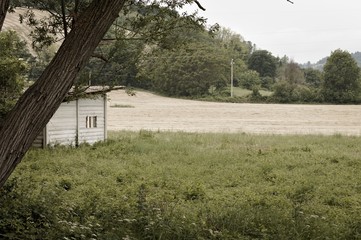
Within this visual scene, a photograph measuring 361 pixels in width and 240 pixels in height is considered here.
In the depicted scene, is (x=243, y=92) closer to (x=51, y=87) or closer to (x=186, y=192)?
(x=186, y=192)

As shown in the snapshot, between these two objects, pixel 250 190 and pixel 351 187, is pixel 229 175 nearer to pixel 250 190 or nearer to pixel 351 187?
pixel 250 190

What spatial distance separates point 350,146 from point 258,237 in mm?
15472

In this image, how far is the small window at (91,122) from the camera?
20.4m

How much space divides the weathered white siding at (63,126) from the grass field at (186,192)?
2.76 ft

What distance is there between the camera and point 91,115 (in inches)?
812

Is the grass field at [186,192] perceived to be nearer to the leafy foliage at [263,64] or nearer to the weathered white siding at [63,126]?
the weathered white siding at [63,126]

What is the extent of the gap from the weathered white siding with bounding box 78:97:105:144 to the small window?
10cm

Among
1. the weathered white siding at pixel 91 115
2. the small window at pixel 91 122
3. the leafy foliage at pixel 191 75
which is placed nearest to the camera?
the weathered white siding at pixel 91 115

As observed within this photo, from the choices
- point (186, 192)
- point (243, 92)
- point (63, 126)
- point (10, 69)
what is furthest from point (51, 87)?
point (243, 92)

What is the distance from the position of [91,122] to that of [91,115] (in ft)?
1.04

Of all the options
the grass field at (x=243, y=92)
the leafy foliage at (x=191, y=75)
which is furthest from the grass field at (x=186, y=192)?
the leafy foliage at (x=191, y=75)

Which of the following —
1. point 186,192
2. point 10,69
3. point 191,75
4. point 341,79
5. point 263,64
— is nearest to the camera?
point 186,192

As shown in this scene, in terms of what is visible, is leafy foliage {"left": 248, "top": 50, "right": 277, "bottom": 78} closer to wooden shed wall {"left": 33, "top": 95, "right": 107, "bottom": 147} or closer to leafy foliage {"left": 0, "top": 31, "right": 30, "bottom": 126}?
wooden shed wall {"left": 33, "top": 95, "right": 107, "bottom": 147}

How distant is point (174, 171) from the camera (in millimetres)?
12914
